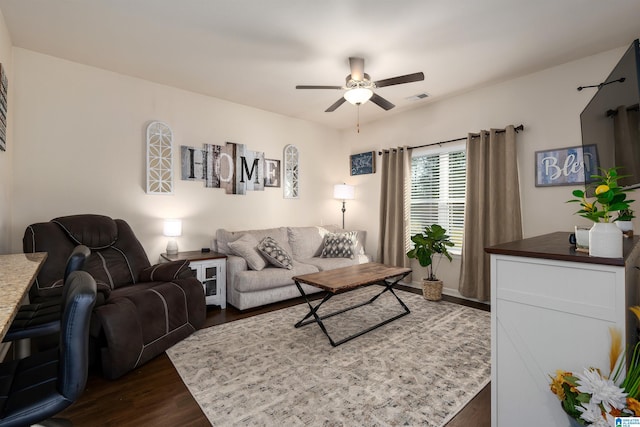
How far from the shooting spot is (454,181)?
4.21 metres

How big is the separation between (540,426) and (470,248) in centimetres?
273

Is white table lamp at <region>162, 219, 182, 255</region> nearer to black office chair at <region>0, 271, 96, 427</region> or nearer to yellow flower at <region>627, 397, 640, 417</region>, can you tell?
black office chair at <region>0, 271, 96, 427</region>

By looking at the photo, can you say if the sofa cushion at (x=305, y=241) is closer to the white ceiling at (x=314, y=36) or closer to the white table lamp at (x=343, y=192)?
the white table lamp at (x=343, y=192)

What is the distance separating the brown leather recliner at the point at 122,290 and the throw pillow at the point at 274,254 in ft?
3.31

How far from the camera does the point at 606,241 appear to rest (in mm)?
1184

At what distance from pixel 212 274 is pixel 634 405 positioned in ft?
11.2

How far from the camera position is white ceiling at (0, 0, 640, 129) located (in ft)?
7.48

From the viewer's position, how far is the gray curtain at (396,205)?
15.2ft

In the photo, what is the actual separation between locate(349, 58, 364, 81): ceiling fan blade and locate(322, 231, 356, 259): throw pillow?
7.70 ft

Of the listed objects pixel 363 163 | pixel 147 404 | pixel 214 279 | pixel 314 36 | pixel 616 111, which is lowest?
pixel 147 404

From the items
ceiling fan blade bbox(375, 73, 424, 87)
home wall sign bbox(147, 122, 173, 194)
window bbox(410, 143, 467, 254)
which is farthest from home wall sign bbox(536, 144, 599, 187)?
home wall sign bbox(147, 122, 173, 194)

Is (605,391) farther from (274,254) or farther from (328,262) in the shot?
(328,262)

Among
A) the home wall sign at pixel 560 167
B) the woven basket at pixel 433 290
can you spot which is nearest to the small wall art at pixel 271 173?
the woven basket at pixel 433 290

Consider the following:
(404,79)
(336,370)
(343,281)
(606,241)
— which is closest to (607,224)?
(606,241)
